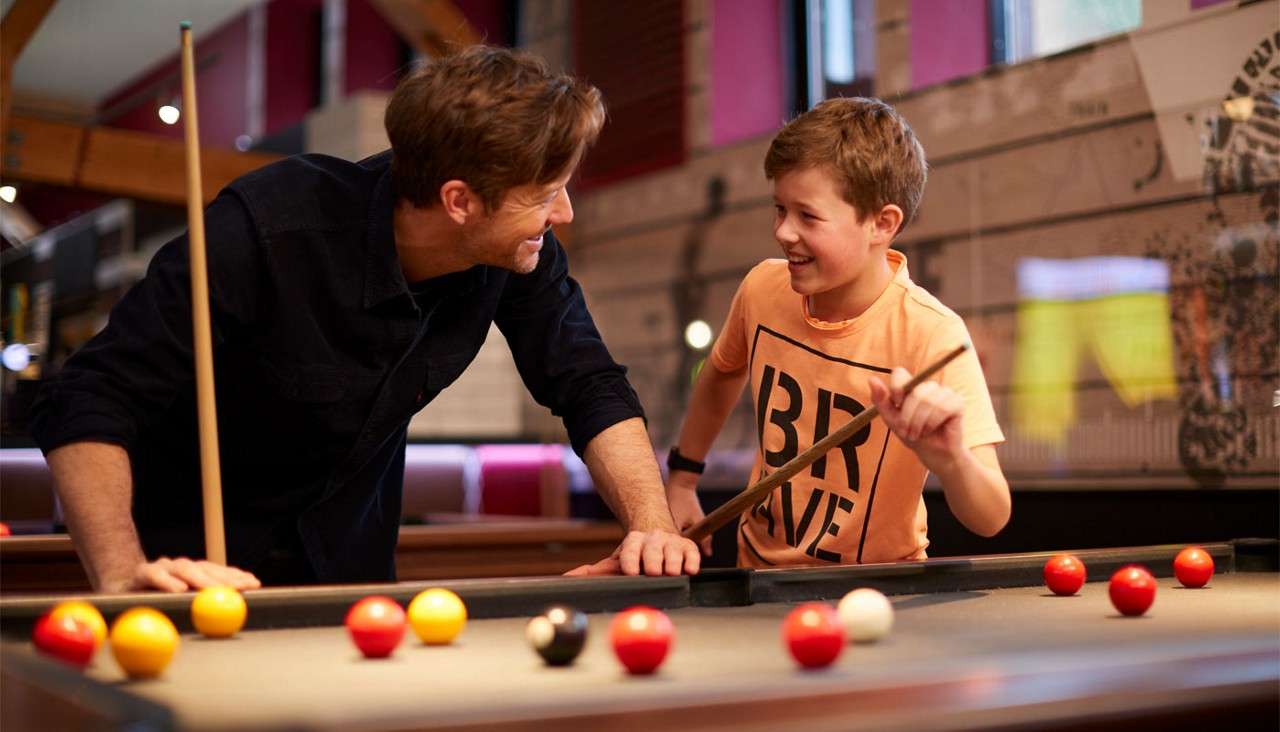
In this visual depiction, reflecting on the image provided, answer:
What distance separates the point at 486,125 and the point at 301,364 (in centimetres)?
45

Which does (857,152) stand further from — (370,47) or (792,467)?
(370,47)

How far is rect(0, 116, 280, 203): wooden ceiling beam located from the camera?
6.38 m

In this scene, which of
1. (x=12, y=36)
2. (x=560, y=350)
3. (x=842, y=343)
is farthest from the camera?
(x=12, y=36)

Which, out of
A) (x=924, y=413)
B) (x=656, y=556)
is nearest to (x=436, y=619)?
(x=656, y=556)

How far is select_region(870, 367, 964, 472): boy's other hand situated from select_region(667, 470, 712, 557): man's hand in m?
0.73

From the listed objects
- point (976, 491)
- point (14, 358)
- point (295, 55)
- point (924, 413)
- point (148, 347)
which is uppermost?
point (295, 55)

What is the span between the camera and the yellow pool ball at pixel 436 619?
1239 millimetres

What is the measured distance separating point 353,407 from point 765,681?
47.6 inches

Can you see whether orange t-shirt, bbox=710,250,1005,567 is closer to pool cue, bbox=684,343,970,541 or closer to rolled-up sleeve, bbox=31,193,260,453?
pool cue, bbox=684,343,970,541

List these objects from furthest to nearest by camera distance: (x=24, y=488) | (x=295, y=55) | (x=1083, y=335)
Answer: (x=295, y=55), (x=24, y=488), (x=1083, y=335)

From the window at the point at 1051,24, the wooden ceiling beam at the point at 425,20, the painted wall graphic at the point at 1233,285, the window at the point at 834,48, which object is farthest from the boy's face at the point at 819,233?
the wooden ceiling beam at the point at 425,20

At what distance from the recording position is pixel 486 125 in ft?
6.13

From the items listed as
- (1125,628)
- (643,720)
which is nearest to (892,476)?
(1125,628)

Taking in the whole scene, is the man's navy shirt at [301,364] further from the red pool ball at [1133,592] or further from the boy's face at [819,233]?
the red pool ball at [1133,592]
